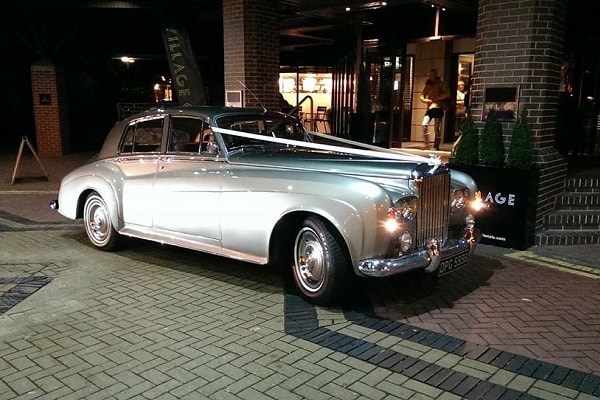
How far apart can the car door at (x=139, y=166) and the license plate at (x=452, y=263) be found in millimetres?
3281

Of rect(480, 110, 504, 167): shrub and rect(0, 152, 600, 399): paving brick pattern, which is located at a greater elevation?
rect(480, 110, 504, 167): shrub

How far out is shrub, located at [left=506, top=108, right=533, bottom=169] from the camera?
22.2 ft

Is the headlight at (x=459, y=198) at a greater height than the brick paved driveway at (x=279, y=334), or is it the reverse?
the headlight at (x=459, y=198)

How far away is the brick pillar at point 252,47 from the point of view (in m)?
9.66

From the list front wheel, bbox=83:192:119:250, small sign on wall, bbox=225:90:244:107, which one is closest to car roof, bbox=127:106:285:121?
front wheel, bbox=83:192:119:250

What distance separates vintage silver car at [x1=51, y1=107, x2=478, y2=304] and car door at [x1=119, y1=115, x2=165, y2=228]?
0.01m

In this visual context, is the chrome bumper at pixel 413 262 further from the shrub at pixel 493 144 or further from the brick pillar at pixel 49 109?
the brick pillar at pixel 49 109

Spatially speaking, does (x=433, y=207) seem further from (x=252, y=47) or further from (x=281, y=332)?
(x=252, y=47)

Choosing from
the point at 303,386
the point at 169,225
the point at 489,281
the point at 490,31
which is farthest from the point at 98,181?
the point at 490,31

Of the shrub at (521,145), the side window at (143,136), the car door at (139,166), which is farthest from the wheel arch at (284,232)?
the shrub at (521,145)

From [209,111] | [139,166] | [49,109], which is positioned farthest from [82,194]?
[49,109]

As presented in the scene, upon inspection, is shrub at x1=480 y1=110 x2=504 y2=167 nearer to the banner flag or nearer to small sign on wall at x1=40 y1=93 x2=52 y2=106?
the banner flag

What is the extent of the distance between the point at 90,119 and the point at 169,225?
16968 mm

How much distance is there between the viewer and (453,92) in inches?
581
